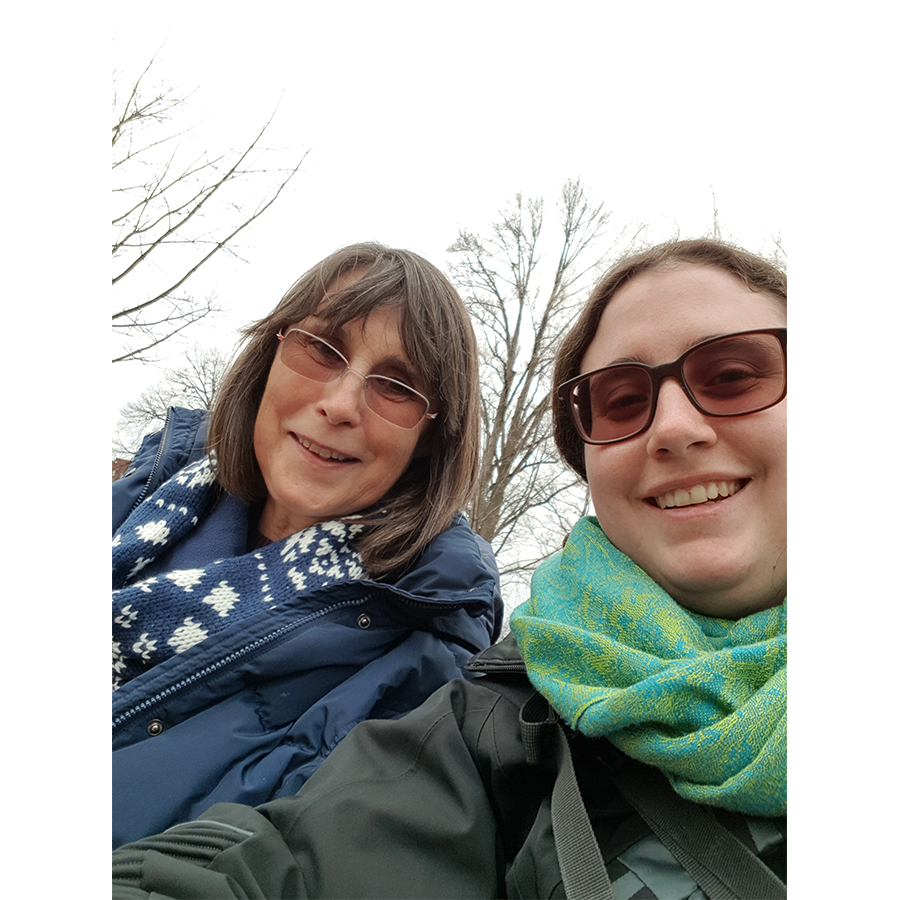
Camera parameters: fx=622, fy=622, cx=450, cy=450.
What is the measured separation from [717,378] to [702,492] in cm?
17

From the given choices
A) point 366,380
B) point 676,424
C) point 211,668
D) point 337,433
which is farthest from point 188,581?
point 676,424

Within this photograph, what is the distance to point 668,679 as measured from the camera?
79cm

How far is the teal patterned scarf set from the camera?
29.2 inches

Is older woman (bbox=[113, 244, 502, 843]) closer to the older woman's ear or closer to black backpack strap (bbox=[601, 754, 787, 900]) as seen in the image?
the older woman's ear

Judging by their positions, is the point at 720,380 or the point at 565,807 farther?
the point at 720,380

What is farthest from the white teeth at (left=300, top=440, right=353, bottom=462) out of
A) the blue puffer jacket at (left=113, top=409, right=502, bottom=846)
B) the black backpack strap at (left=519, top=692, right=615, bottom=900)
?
the black backpack strap at (left=519, top=692, right=615, bottom=900)

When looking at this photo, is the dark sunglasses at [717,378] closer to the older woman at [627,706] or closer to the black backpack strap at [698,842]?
the older woman at [627,706]

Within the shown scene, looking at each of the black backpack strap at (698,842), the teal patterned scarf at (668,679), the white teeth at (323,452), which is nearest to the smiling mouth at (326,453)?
the white teeth at (323,452)

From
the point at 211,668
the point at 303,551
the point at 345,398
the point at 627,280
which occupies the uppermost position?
the point at 627,280

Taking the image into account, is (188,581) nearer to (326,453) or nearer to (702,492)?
(326,453)
